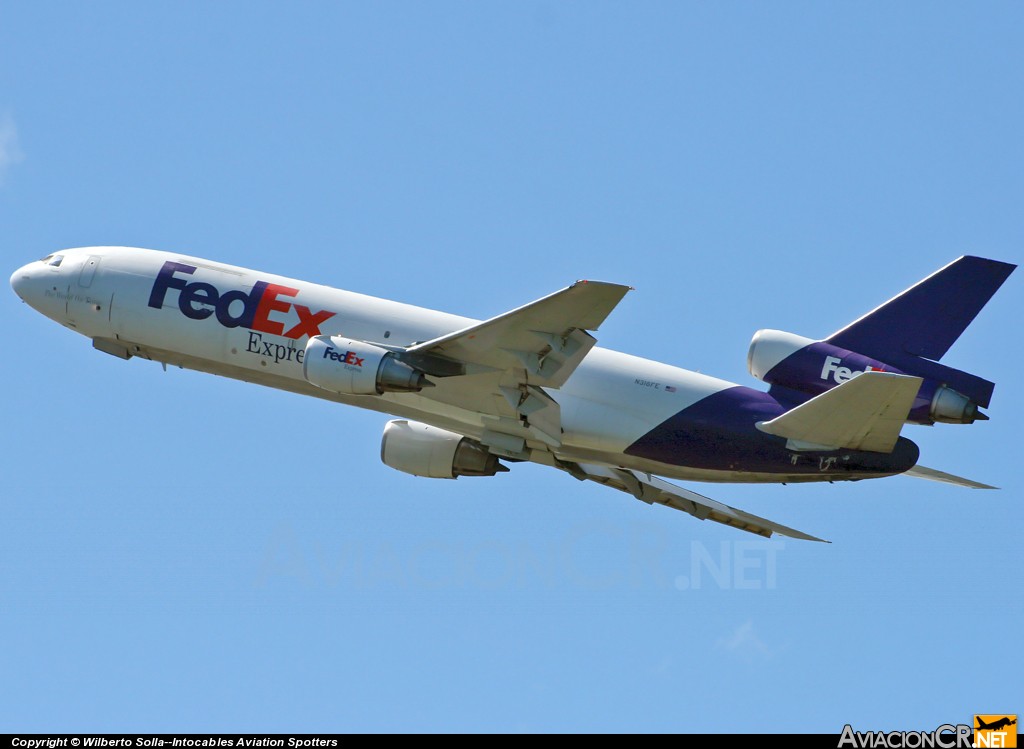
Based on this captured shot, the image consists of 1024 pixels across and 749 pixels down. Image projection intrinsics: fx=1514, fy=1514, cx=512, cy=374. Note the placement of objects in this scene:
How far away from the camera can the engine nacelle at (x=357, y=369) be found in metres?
39.3

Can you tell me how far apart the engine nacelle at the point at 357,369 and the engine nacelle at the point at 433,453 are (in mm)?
4158

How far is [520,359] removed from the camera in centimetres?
3900

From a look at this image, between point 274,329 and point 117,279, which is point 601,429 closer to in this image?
point 274,329

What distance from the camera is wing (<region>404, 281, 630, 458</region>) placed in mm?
37125

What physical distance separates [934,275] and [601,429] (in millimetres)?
9844

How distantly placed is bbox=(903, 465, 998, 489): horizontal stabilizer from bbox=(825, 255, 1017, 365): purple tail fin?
385 cm

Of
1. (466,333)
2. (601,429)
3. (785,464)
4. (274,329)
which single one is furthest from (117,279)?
(785,464)

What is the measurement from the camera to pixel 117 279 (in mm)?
43438

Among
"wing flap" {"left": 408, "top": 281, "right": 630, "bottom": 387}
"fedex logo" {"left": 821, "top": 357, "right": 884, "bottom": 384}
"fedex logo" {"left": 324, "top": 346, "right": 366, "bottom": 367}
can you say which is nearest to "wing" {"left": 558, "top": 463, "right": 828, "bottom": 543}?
"wing flap" {"left": 408, "top": 281, "right": 630, "bottom": 387}

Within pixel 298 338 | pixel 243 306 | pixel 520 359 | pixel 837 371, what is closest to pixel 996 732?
pixel 837 371

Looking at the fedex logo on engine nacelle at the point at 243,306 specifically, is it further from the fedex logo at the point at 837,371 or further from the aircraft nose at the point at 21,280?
the fedex logo at the point at 837,371

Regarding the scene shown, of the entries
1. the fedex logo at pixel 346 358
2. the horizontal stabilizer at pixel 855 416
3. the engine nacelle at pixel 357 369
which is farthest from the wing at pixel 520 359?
the horizontal stabilizer at pixel 855 416

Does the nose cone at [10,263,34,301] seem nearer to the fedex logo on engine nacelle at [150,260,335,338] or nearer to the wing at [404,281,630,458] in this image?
the fedex logo on engine nacelle at [150,260,335,338]

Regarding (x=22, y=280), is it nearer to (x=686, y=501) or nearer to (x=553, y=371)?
(x=553, y=371)
